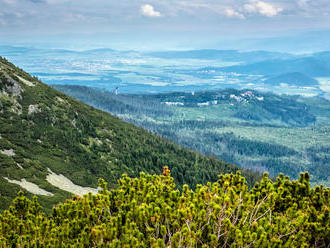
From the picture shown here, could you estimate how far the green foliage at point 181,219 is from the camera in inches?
600

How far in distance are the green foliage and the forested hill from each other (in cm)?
1959

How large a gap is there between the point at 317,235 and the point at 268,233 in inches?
125

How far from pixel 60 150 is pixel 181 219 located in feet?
203

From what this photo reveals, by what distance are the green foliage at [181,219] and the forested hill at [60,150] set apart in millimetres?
19586

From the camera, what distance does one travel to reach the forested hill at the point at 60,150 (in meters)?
50.1

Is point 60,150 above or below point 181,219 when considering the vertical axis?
below

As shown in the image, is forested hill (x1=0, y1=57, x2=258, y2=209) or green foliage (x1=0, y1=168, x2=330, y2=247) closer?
green foliage (x1=0, y1=168, x2=330, y2=247)

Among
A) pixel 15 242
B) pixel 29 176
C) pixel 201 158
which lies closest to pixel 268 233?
pixel 15 242

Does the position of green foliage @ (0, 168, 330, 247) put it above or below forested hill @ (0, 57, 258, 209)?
above

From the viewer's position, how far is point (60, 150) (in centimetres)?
7319

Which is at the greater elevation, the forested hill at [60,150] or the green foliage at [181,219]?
the green foliage at [181,219]

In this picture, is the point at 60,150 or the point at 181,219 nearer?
the point at 181,219

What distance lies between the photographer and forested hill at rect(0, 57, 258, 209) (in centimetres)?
5006

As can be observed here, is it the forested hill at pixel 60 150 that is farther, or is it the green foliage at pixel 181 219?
the forested hill at pixel 60 150
